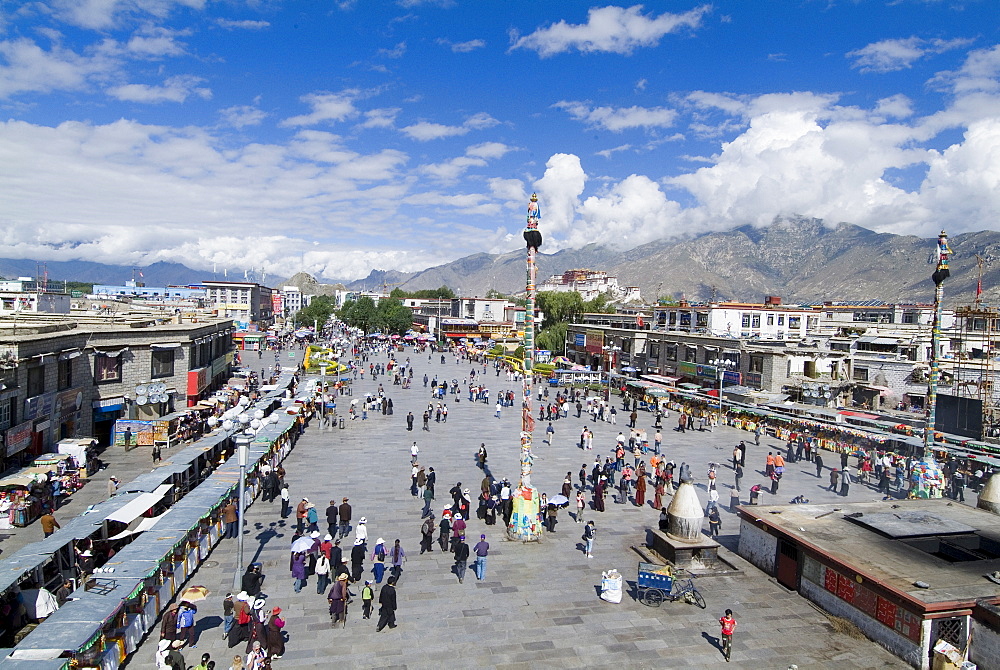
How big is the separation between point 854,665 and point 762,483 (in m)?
12.7

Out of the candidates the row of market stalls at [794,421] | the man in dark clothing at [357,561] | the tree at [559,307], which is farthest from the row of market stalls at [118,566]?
the tree at [559,307]

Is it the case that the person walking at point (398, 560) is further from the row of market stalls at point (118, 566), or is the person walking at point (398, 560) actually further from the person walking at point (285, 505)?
the person walking at point (285, 505)

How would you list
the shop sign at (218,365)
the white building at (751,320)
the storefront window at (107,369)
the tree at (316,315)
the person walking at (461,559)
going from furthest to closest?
the tree at (316,315), the white building at (751,320), the shop sign at (218,365), the storefront window at (107,369), the person walking at (461,559)

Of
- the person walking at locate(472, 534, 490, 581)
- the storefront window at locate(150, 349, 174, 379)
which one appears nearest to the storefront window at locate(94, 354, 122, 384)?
the storefront window at locate(150, 349, 174, 379)

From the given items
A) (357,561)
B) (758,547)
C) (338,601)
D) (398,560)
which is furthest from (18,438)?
(758,547)

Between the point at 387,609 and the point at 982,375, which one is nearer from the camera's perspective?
the point at 387,609

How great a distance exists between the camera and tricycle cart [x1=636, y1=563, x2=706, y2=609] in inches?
495

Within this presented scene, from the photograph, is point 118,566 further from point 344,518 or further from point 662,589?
point 662,589

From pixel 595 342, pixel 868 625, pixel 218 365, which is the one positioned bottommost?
pixel 868 625

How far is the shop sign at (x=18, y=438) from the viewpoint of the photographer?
64.7 feet

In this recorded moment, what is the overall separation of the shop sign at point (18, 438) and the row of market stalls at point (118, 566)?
218 inches

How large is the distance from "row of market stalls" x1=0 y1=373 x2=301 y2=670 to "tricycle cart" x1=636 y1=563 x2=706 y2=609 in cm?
935

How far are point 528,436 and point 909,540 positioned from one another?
29.7 feet

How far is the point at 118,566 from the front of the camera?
11078 mm
